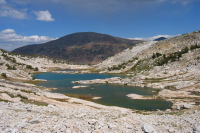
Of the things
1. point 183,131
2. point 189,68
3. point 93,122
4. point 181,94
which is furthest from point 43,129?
point 189,68

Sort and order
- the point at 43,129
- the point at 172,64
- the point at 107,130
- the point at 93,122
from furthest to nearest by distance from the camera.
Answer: the point at 172,64
the point at 93,122
the point at 107,130
the point at 43,129

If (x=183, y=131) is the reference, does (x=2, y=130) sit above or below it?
above

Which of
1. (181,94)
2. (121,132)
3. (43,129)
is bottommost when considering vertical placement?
(181,94)

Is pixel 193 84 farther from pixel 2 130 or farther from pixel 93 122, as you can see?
pixel 2 130

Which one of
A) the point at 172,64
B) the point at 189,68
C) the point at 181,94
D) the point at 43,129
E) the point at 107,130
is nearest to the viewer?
the point at 43,129

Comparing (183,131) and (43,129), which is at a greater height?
(43,129)

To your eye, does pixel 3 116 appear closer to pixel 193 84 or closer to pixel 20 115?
pixel 20 115

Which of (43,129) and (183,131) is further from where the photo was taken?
(183,131)

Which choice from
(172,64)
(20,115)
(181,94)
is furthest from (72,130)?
(172,64)

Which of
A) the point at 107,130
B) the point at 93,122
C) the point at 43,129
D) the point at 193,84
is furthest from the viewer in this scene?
the point at 193,84
